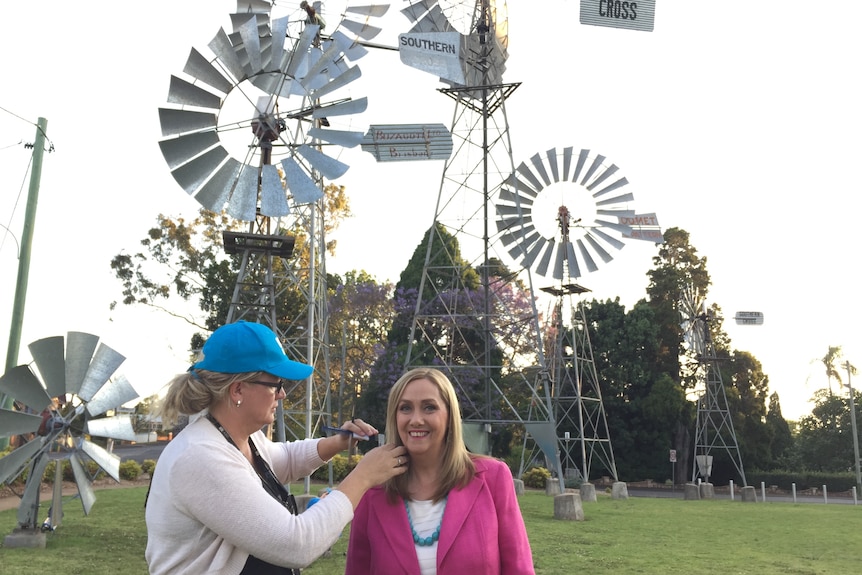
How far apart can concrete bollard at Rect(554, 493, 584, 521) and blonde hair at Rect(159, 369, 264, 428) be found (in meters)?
14.0

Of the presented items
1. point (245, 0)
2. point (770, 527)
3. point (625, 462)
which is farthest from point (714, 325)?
point (245, 0)

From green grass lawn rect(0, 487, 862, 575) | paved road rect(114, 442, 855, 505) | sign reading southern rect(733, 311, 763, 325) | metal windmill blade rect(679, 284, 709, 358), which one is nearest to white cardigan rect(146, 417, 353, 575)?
green grass lawn rect(0, 487, 862, 575)

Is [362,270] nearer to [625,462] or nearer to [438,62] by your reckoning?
[625,462]

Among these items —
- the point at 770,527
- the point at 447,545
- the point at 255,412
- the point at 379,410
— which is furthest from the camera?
the point at 379,410

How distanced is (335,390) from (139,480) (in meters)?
9.01

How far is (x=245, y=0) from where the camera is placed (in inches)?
642

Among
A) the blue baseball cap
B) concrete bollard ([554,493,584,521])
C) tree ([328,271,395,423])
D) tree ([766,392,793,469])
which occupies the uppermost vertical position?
tree ([328,271,395,423])

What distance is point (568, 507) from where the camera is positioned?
1553cm

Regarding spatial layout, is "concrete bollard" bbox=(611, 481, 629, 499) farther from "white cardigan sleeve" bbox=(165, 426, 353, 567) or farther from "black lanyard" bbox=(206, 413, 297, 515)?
"white cardigan sleeve" bbox=(165, 426, 353, 567)

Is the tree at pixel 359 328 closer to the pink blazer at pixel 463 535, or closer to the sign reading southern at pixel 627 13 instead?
the sign reading southern at pixel 627 13

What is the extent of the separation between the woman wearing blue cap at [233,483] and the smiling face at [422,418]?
0.35 feet

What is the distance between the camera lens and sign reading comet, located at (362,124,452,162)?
55.5 feet

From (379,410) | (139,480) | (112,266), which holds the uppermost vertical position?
(112,266)

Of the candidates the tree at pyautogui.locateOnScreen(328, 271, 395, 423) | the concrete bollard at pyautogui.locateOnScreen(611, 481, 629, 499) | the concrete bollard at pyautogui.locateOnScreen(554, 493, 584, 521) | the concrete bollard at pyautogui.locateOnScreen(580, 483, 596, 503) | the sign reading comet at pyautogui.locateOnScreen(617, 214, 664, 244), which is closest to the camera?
the concrete bollard at pyautogui.locateOnScreen(554, 493, 584, 521)
